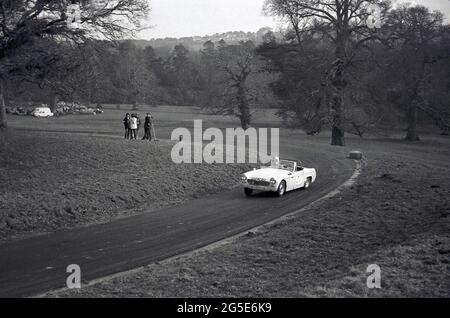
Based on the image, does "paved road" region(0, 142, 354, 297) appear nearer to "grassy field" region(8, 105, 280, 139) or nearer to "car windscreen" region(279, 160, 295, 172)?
"car windscreen" region(279, 160, 295, 172)

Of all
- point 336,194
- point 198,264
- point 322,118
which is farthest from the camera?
point 322,118

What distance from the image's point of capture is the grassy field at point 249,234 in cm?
877

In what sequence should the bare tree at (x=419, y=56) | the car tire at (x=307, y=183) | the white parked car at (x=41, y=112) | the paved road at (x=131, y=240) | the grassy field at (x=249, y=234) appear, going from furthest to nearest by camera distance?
the white parked car at (x=41, y=112) < the bare tree at (x=419, y=56) < the car tire at (x=307, y=183) < the paved road at (x=131, y=240) < the grassy field at (x=249, y=234)

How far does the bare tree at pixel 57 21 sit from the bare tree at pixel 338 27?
1719 cm

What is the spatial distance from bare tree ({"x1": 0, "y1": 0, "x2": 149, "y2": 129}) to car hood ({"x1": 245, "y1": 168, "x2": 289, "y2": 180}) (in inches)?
355

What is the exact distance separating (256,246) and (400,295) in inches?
168

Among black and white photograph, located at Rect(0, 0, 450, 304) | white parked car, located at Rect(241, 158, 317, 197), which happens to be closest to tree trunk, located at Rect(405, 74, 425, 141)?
black and white photograph, located at Rect(0, 0, 450, 304)

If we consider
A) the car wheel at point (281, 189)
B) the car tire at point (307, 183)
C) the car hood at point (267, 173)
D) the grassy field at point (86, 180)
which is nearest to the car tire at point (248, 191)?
the car hood at point (267, 173)

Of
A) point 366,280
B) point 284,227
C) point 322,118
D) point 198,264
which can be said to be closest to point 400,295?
point 366,280

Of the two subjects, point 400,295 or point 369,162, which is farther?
point 369,162

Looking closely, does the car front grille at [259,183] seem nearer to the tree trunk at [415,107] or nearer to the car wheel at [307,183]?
the car wheel at [307,183]

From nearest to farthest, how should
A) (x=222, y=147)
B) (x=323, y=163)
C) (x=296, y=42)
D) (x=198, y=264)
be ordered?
(x=198, y=264), (x=323, y=163), (x=222, y=147), (x=296, y=42)

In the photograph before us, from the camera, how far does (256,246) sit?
38.2 feet

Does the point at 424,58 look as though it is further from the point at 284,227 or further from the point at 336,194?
the point at 284,227
